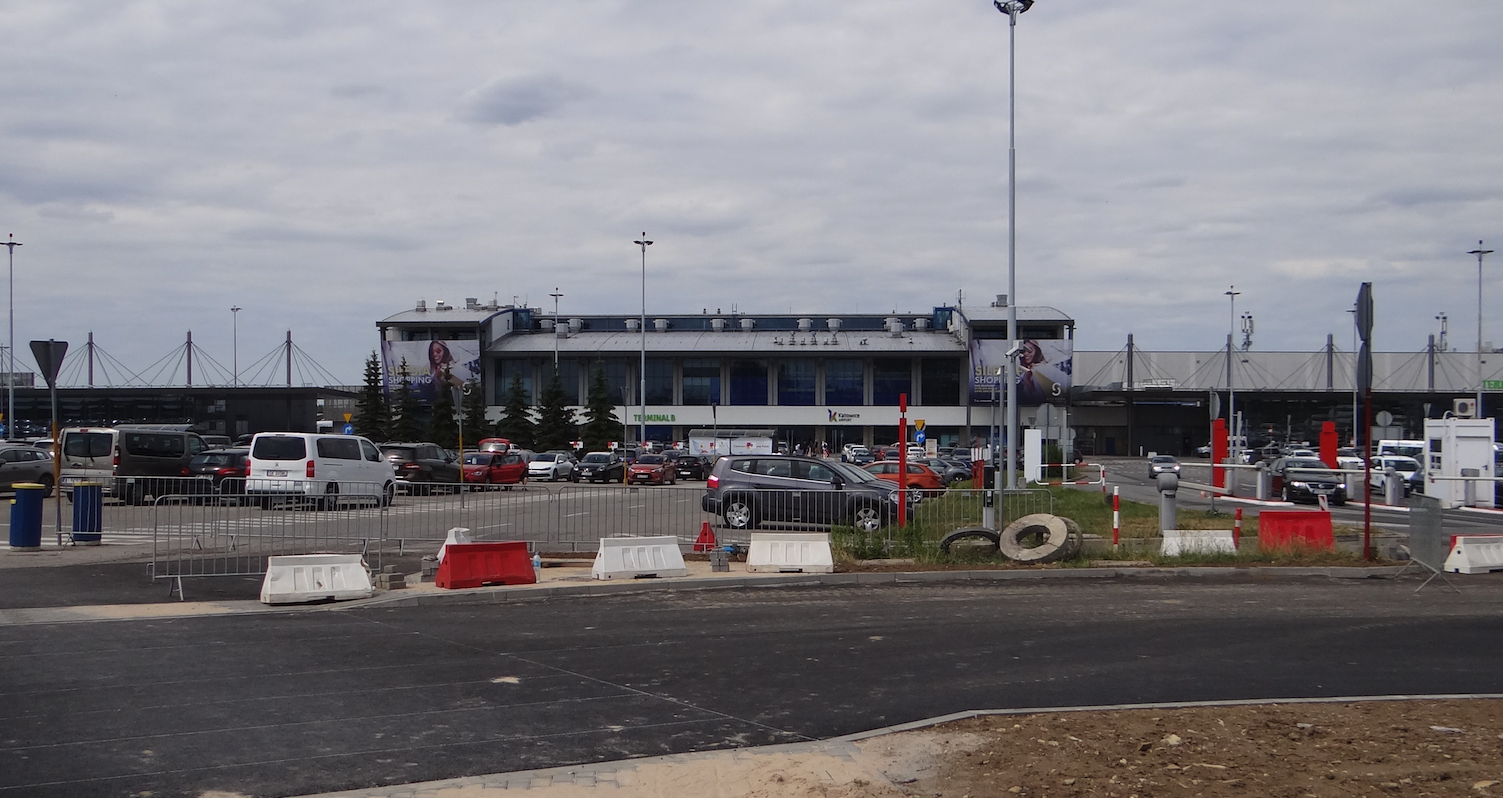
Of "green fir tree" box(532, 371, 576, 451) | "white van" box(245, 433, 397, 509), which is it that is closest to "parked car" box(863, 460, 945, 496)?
"white van" box(245, 433, 397, 509)

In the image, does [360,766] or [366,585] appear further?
[366,585]

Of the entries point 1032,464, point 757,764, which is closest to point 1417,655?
point 757,764

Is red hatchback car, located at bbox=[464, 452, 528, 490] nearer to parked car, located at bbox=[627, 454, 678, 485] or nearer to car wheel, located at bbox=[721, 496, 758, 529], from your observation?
parked car, located at bbox=[627, 454, 678, 485]

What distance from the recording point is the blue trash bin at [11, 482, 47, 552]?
1842 cm

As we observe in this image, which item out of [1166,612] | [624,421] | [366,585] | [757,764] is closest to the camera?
[757,764]

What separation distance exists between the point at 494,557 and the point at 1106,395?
88705 millimetres

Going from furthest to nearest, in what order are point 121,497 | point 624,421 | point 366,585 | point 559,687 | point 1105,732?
point 624,421 → point 121,497 → point 366,585 → point 559,687 → point 1105,732

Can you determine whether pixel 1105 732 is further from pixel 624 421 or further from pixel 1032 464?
pixel 624 421

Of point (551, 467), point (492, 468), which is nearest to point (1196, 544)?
point (492, 468)

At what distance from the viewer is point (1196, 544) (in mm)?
17906

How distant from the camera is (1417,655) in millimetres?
10023

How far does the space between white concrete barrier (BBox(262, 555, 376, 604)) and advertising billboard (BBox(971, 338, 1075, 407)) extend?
7637 centimetres

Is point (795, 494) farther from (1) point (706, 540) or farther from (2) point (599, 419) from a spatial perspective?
(2) point (599, 419)

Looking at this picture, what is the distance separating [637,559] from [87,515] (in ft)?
35.2
